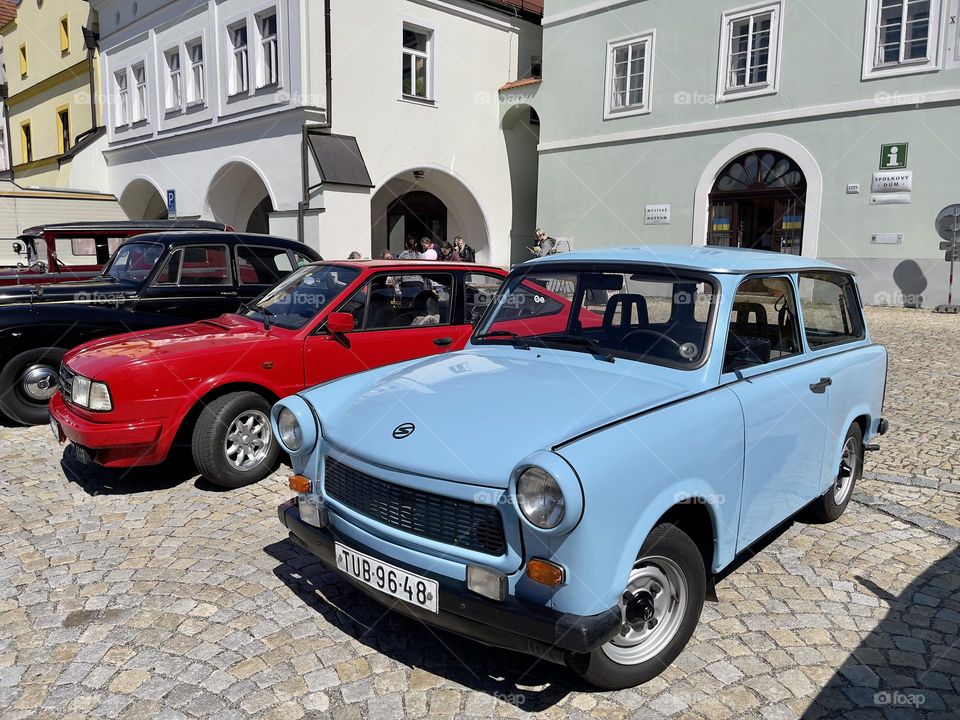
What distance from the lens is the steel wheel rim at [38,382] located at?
6758 millimetres

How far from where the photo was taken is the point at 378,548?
294 cm

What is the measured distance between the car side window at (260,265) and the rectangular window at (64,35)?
2752cm

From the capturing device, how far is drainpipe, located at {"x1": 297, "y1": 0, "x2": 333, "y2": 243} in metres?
18.1

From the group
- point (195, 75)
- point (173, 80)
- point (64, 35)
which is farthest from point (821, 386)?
point (64, 35)

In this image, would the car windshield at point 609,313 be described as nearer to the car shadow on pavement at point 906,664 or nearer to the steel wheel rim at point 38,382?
the car shadow on pavement at point 906,664

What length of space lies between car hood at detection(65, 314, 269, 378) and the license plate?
2507mm

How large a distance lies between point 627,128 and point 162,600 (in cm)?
1935

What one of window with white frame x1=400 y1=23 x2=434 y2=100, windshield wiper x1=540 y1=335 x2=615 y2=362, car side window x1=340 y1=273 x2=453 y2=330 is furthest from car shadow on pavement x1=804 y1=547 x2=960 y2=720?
window with white frame x1=400 y1=23 x2=434 y2=100

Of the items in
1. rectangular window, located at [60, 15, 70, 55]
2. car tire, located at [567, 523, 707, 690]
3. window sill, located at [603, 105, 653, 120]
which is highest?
rectangular window, located at [60, 15, 70, 55]

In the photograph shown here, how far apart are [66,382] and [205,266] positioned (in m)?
3.05

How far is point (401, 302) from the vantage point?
6.05 m

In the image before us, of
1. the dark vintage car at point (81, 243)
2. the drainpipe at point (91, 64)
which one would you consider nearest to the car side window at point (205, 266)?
the dark vintage car at point (81, 243)

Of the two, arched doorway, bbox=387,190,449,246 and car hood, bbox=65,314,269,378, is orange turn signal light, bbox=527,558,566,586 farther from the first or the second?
arched doorway, bbox=387,190,449,246

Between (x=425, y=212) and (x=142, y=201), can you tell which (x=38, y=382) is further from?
(x=142, y=201)
